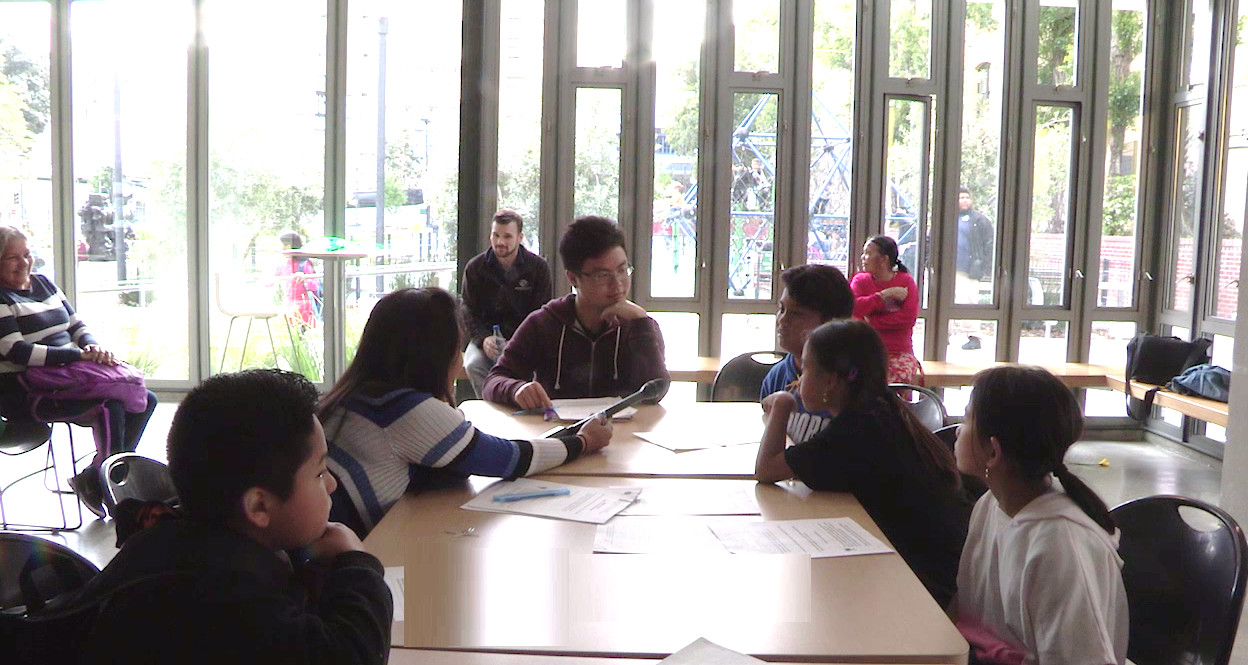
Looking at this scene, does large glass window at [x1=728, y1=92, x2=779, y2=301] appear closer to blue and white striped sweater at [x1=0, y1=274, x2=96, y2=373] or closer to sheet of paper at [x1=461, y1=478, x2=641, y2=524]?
blue and white striped sweater at [x1=0, y1=274, x2=96, y2=373]

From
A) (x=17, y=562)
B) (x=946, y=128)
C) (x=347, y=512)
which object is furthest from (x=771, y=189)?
(x=17, y=562)

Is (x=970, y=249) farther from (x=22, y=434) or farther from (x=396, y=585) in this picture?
(x=396, y=585)

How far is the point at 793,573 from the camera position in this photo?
179cm

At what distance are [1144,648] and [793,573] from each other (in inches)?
25.8

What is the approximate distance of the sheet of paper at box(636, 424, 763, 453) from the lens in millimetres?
2898

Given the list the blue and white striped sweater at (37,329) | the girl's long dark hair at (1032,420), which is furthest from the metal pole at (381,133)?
the girl's long dark hair at (1032,420)

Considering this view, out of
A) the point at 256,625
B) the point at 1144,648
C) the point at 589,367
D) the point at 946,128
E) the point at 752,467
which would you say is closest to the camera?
the point at 256,625

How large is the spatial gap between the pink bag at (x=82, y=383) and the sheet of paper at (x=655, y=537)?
3376 mm

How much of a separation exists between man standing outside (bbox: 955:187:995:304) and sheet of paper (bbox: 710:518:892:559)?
16.1 feet

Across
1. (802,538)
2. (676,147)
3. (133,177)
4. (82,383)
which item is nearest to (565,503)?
(802,538)

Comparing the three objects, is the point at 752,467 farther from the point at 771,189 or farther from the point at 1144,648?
the point at 771,189

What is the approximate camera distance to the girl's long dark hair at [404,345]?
222 centimetres

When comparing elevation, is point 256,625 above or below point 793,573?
above

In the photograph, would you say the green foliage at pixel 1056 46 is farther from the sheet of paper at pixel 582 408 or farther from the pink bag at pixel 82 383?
the pink bag at pixel 82 383
